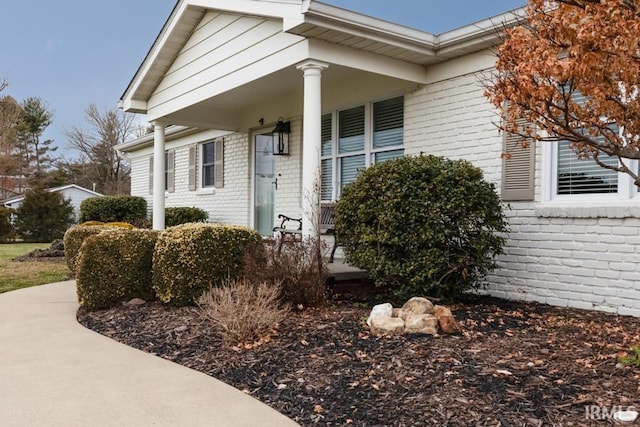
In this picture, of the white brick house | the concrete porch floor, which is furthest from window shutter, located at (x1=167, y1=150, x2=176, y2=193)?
the concrete porch floor

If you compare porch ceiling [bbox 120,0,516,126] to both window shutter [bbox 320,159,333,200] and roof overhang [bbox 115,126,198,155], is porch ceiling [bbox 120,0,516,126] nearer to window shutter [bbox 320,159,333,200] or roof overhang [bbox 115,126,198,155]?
window shutter [bbox 320,159,333,200]

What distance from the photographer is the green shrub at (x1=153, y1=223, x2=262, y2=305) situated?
539 centimetres

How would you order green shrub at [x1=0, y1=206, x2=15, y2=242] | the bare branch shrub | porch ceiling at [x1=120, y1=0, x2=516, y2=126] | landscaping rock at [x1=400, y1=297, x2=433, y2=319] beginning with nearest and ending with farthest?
the bare branch shrub → landscaping rock at [x1=400, y1=297, x2=433, y2=319] → porch ceiling at [x1=120, y1=0, x2=516, y2=126] → green shrub at [x1=0, y1=206, x2=15, y2=242]

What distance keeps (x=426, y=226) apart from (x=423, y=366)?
1930mm

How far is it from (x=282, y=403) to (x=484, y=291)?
4.02 m

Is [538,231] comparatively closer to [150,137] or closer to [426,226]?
[426,226]

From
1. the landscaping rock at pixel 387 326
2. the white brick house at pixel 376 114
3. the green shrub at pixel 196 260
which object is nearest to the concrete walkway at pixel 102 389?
the green shrub at pixel 196 260

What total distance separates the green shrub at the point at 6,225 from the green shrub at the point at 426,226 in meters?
17.0

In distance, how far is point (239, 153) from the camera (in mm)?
11016

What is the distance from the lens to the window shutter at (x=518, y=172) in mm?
5785

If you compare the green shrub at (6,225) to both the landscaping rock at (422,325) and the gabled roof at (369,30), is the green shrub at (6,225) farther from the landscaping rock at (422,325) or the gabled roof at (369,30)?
the landscaping rock at (422,325)

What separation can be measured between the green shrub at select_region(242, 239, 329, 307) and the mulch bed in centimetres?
23

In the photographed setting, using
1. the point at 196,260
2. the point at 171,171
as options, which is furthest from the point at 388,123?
the point at 171,171

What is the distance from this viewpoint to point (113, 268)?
224 inches
